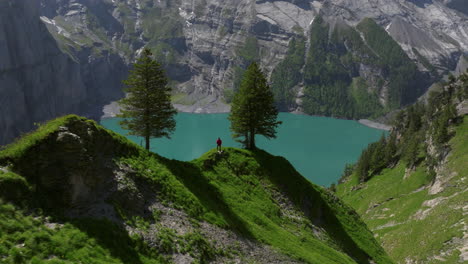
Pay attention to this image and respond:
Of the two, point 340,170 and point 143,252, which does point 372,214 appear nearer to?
point 143,252

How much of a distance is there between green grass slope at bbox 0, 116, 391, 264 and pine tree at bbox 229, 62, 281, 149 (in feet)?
31.6

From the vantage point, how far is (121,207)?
76.7ft

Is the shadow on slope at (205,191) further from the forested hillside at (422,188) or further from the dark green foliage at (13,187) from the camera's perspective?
the forested hillside at (422,188)

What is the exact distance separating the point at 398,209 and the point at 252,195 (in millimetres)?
56212

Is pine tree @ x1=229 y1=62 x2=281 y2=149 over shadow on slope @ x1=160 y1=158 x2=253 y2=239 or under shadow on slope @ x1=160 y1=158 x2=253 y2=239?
over

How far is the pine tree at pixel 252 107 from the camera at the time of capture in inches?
1891

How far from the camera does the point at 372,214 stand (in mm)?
88312

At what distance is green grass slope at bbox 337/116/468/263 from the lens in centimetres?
4816

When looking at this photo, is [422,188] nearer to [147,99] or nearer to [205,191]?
[205,191]

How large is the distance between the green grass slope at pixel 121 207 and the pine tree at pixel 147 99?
6.65 m

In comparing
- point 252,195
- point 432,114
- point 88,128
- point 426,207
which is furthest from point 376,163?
point 88,128

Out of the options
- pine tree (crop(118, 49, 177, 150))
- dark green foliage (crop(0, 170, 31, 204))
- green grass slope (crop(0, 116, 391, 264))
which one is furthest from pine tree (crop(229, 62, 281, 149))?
dark green foliage (crop(0, 170, 31, 204))

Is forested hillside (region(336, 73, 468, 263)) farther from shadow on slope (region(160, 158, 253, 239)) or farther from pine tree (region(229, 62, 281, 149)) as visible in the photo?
shadow on slope (region(160, 158, 253, 239))

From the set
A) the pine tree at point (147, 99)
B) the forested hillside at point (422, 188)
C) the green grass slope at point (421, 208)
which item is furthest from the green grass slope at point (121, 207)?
the forested hillside at point (422, 188)
